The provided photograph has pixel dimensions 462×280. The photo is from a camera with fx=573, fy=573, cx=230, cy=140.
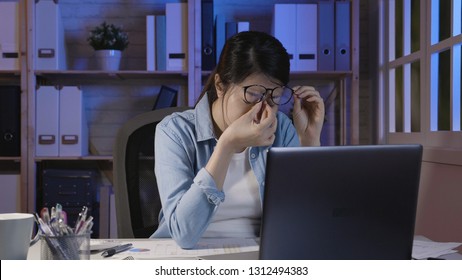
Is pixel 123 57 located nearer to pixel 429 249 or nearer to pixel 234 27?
pixel 234 27

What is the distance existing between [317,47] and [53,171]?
4.63 feet

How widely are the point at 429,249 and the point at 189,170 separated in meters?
0.53

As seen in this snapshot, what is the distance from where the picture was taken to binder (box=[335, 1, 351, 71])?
8.90ft

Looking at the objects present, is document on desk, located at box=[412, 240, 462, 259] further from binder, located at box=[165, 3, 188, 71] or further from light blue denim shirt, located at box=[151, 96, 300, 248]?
binder, located at box=[165, 3, 188, 71]

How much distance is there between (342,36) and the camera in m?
2.73

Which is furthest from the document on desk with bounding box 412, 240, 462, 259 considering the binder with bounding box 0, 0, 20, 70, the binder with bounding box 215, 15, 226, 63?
the binder with bounding box 0, 0, 20, 70

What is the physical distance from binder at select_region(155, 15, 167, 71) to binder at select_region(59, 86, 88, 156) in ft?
1.35

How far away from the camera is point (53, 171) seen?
9.17 ft

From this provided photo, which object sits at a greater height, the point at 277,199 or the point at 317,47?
→ the point at 317,47

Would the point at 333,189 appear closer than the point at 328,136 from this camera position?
Yes

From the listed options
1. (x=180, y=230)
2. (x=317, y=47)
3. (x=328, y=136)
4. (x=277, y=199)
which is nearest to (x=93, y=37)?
(x=317, y=47)
